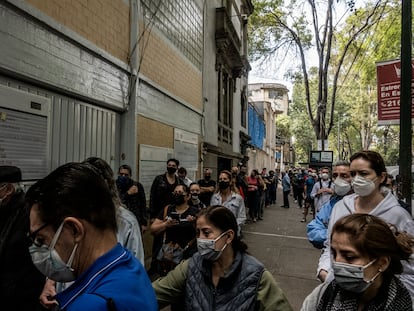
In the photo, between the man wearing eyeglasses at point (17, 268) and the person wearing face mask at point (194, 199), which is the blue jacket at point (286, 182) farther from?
the man wearing eyeglasses at point (17, 268)

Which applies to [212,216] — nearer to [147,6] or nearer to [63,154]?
[63,154]

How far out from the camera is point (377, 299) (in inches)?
68.2

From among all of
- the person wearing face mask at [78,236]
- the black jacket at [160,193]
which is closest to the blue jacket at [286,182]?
the black jacket at [160,193]

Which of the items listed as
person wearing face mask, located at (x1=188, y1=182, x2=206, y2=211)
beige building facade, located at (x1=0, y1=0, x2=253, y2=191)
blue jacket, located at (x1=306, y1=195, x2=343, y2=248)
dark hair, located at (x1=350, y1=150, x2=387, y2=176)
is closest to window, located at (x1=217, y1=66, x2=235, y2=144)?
beige building facade, located at (x1=0, y1=0, x2=253, y2=191)

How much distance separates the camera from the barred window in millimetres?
7658

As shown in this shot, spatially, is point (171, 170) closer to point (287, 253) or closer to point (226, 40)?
point (287, 253)

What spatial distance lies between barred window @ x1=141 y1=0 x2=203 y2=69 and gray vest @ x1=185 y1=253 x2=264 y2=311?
6.19 meters

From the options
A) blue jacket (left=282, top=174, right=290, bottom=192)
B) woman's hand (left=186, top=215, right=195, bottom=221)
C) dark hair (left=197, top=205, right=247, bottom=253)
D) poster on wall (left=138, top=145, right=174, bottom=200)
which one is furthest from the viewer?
blue jacket (left=282, top=174, right=290, bottom=192)

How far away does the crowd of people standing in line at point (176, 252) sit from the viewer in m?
1.20

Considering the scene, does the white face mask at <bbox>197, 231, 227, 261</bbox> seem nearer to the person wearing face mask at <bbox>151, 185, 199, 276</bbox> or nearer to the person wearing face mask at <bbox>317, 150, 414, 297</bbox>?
the person wearing face mask at <bbox>317, 150, 414, 297</bbox>

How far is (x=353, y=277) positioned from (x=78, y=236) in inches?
51.2

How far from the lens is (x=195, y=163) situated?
35.2 ft

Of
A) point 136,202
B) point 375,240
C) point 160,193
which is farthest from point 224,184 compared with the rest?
point 375,240

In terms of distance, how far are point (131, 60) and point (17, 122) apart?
3.05 metres
